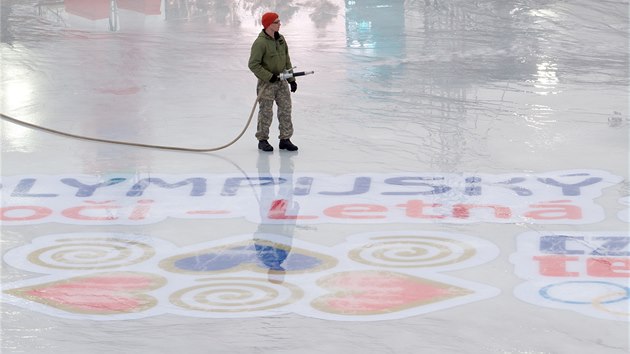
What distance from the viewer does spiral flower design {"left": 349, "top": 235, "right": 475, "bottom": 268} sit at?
9.52 metres

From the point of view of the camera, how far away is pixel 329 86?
15.7 metres

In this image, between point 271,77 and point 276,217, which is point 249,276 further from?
point 271,77

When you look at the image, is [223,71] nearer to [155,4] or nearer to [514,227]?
[155,4]

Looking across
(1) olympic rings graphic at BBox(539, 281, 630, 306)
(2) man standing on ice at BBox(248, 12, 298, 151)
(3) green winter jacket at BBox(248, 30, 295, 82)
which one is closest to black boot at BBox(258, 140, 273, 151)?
(2) man standing on ice at BBox(248, 12, 298, 151)

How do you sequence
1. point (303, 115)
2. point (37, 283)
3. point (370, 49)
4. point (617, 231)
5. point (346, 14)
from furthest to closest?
1. point (346, 14)
2. point (370, 49)
3. point (303, 115)
4. point (617, 231)
5. point (37, 283)

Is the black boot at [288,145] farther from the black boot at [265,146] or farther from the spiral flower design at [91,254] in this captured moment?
the spiral flower design at [91,254]

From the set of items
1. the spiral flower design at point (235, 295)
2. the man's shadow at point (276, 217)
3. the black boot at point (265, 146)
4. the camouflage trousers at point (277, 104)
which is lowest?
the spiral flower design at point (235, 295)

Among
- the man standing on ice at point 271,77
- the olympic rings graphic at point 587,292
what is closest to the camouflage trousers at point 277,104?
the man standing on ice at point 271,77

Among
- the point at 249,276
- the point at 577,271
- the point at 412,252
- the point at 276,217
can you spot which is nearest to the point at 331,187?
the point at 276,217

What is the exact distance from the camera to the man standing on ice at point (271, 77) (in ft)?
41.6

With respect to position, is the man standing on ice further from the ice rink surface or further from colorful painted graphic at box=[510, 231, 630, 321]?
colorful painted graphic at box=[510, 231, 630, 321]

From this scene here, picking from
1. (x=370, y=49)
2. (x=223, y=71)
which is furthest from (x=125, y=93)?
(x=370, y=49)

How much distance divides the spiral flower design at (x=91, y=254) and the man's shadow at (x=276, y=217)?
91 centimetres

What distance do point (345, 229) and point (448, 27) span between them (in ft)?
28.6
